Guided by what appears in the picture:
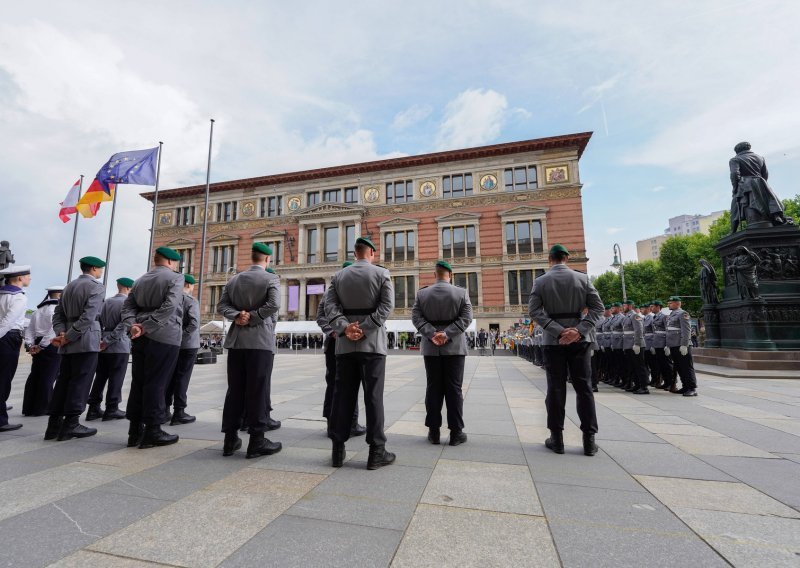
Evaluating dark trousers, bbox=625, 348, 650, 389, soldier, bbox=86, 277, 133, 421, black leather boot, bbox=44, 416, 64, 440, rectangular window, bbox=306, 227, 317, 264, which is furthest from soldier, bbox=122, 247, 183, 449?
rectangular window, bbox=306, 227, 317, 264

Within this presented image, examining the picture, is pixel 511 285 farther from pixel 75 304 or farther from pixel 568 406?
pixel 75 304

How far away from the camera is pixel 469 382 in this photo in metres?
11.1

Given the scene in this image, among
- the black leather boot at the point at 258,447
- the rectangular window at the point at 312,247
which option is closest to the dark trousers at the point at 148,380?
the black leather boot at the point at 258,447

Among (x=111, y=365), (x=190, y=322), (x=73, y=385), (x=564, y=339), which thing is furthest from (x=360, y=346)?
(x=111, y=365)

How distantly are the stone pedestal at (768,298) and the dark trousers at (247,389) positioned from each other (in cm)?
1472

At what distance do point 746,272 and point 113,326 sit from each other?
55.6 feet

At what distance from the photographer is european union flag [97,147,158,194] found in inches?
666

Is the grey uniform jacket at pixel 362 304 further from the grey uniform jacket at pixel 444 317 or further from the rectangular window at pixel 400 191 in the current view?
the rectangular window at pixel 400 191

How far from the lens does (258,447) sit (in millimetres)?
3965

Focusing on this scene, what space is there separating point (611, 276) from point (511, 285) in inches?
1600

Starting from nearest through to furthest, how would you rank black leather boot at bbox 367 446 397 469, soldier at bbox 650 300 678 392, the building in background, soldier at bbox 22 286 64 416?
black leather boot at bbox 367 446 397 469, soldier at bbox 22 286 64 416, soldier at bbox 650 300 678 392, the building in background

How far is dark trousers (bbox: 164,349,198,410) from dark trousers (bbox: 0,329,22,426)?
6.02 ft

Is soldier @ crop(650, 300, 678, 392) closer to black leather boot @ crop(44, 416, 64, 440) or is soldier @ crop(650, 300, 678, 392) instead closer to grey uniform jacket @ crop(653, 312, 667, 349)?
grey uniform jacket @ crop(653, 312, 667, 349)

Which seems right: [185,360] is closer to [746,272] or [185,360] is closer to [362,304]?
[362,304]
